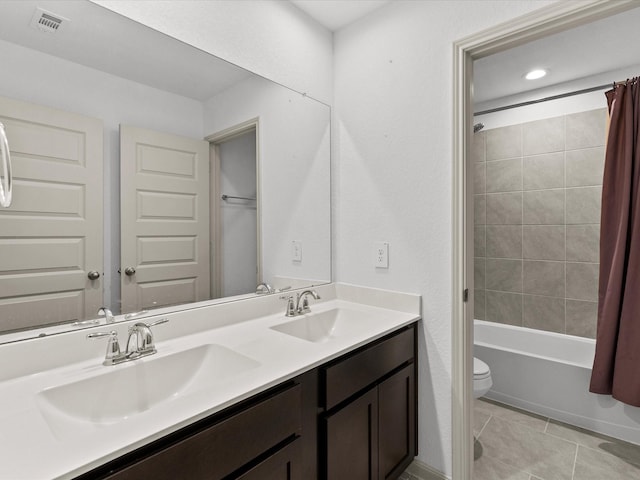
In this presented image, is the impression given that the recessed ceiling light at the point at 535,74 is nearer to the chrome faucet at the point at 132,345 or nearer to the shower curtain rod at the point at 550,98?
the shower curtain rod at the point at 550,98

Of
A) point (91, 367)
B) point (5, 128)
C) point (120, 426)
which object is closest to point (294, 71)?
point (5, 128)

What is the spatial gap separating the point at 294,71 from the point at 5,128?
128 cm

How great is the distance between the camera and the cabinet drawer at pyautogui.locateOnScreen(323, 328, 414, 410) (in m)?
1.17

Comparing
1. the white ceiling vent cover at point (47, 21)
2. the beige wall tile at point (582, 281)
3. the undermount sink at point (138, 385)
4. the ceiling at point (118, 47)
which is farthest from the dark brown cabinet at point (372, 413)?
the beige wall tile at point (582, 281)

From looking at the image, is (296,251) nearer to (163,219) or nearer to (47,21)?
(163,219)

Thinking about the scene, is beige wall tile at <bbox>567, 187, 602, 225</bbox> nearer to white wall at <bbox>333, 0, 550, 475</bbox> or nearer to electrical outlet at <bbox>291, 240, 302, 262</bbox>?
Result: white wall at <bbox>333, 0, 550, 475</bbox>

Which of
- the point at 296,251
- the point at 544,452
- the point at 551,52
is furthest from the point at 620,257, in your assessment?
the point at 296,251

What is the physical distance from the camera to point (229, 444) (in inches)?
32.7

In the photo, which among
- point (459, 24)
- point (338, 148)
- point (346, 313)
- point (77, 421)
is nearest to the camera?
point (77, 421)

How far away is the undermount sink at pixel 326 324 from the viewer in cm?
158

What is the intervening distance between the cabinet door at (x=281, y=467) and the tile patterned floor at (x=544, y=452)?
1.19m

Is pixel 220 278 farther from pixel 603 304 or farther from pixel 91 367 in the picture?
pixel 603 304

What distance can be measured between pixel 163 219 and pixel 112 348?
0.49 m

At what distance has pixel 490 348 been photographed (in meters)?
2.45
